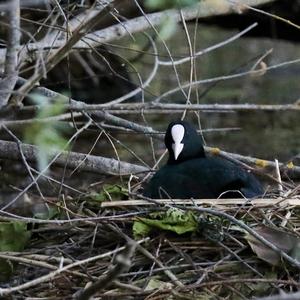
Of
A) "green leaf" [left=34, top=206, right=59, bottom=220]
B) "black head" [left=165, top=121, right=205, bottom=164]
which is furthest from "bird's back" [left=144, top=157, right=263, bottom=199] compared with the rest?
"green leaf" [left=34, top=206, right=59, bottom=220]

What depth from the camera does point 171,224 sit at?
4.02 m

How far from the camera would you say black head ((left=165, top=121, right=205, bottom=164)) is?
5.01 m

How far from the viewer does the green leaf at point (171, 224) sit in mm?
4008

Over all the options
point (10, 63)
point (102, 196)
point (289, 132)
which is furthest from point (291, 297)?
point (289, 132)

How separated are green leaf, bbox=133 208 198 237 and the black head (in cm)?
96

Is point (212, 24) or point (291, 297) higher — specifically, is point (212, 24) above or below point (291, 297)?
below

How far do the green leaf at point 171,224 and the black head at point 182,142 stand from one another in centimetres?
96

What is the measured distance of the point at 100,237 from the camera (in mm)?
4145

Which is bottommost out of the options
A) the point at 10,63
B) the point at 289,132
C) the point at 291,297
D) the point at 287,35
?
the point at 289,132

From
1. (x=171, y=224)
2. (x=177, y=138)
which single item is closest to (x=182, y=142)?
(x=177, y=138)

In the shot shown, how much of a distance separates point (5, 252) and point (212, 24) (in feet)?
16.7

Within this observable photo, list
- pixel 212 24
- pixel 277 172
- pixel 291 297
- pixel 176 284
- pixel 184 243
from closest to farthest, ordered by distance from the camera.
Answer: pixel 291 297, pixel 176 284, pixel 184 243, pixel 277 172, pixel 212 24

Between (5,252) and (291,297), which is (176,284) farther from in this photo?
(291,297)

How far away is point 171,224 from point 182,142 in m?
1.08
